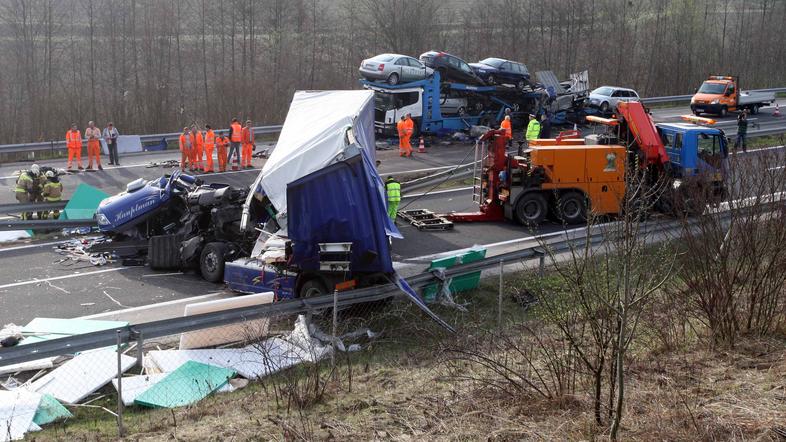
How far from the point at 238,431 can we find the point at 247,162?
18.5 metres

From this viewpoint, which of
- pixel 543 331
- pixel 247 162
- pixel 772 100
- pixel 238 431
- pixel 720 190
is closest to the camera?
pixel 238 431

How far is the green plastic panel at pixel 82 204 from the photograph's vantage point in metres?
17.3

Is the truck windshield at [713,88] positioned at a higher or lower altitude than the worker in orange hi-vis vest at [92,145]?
higher

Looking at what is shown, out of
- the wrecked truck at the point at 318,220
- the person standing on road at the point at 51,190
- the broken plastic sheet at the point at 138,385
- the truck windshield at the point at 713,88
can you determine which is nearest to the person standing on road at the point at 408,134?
the person standing on road at the point at 51,190

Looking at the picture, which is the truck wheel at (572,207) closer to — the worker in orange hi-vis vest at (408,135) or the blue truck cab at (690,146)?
the blue truck cab at (690,146)

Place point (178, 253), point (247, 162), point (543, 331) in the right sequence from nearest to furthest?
point (543, 331), point (178, 253), point (247, 162)

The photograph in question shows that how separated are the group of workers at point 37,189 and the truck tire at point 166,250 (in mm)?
4604

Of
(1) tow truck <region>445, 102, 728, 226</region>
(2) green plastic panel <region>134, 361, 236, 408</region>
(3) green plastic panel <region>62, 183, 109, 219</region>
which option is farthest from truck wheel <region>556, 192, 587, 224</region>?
(3) green plastic panel <region>62, 183, 109, 219</region>

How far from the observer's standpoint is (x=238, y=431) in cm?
771

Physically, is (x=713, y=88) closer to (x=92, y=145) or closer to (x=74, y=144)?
(x=92, y=145)

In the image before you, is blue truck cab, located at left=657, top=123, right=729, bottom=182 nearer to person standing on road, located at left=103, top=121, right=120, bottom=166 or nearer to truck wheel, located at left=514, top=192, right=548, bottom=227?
truck wheel, located at left=514, top=192, right=548, bottom=227

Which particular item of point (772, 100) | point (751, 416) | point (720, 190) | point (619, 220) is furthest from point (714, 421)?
point (772, 100)

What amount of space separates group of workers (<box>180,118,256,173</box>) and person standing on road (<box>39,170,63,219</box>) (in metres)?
6.54

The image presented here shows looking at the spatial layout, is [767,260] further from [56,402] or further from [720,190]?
[56,402]
